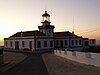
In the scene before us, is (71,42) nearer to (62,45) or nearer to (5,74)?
(62,45)

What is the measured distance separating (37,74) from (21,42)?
128 feet

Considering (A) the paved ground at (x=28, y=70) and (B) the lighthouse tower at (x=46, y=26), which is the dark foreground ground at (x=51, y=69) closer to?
(A) the paved ground at (x=28, y=70)

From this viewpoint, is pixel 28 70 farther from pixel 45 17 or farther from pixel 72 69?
pixel 45 17

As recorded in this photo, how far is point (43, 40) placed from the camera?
50.3m

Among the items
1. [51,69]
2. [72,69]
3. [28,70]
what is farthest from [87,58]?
[28,70]

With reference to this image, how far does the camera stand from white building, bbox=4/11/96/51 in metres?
49.2

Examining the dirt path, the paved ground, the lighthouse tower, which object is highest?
the lighthouse tower

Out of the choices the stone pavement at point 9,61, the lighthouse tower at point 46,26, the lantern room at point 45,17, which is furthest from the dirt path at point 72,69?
the lantern room at point 45,17

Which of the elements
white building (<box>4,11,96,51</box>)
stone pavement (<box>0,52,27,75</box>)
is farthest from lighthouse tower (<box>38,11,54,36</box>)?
stone pavement (<box>0,52,27,75</box>)

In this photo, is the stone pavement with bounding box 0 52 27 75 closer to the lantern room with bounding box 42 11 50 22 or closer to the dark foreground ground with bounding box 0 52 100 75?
the dark foreground ground with bounding box 0 52 100 75

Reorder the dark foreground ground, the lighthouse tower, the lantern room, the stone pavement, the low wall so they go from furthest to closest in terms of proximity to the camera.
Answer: the lantern room, the lighthouse tower, the stone pavement, the low wall, the dark foreground ground

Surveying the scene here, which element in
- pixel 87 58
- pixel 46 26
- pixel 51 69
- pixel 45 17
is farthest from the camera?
pixel 45 17

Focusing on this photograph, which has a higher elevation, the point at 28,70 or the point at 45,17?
the point at 45,17

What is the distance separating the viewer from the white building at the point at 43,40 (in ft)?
161
